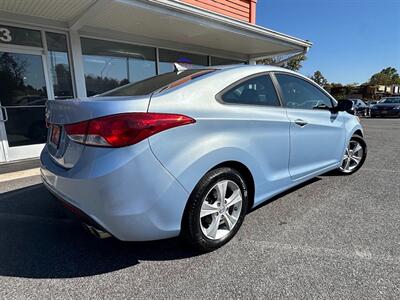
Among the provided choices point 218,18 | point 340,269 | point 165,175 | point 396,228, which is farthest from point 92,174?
point 218,18

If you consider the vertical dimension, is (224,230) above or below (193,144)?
below

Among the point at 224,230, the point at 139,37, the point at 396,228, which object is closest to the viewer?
the point at 224,230

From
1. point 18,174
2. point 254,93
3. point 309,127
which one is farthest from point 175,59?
point 254,93

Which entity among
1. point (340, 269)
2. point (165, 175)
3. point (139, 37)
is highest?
point (139, 37)

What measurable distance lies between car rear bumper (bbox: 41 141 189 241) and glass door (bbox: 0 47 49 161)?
4453mm

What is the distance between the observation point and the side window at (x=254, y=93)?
8.00 ft

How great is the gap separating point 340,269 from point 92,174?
1968 millimetres

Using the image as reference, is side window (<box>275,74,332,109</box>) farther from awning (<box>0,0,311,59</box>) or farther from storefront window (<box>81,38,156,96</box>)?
storefront window (<box>81,38,156,96</box>)

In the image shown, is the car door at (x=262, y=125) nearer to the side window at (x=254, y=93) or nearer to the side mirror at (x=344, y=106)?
the side window at (x=254, y=93)

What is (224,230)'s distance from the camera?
2.46 m

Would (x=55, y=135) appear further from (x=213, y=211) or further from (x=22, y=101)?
(x=22, y=101)

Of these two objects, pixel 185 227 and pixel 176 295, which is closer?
pixel 176 295

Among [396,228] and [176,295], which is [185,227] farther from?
[396,228]

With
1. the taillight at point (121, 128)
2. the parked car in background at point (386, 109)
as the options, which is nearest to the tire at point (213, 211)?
the taillight at point (121, 128)
